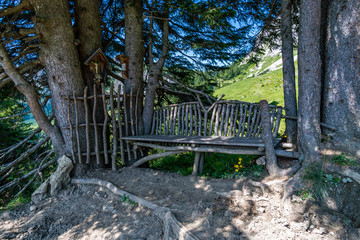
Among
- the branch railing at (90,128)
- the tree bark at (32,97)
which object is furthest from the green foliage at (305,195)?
the tree bark at (32,97)

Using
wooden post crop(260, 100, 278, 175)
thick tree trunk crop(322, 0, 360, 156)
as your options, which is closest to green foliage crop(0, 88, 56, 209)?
wooden post crop(260, 100, 278, 175)

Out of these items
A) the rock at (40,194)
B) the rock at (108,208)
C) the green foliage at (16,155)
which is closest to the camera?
the rock at (108,208)

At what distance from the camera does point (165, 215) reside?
2797 mm

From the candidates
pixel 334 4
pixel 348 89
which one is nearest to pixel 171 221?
pixel 348 89

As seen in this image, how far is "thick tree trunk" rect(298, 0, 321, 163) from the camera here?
3.13 m

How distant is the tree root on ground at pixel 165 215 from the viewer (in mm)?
2331

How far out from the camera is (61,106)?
4.55 m

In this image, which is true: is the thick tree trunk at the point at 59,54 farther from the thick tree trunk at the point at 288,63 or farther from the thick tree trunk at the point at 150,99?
the thick tree trunk at the point at 288,63

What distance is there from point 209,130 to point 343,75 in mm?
2826

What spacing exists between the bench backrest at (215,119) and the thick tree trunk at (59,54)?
2.37m

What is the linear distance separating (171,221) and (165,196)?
96 cm

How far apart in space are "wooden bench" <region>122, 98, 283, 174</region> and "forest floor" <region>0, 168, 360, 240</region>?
65 cm

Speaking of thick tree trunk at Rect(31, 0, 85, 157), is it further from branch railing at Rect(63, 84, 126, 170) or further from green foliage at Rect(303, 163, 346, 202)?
green foliage at Rect(303, 163, 346, 202)

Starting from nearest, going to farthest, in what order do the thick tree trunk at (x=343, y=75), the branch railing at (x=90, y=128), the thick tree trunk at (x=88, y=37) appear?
the thick tree trunk at (x=343, y=75)
the branch railing at (x=90, y=128)
the thick tree trunk at (x=88, y=37)
